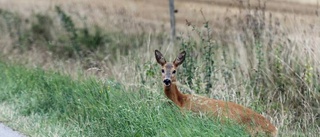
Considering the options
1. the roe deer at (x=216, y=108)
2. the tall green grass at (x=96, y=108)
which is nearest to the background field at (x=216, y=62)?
the tall green grass at (x=96, y=108)

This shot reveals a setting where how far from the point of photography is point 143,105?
1031 centimetres

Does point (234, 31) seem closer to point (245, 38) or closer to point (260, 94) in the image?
point (245, 38)

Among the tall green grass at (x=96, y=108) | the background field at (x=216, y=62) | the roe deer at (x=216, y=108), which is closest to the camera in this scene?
the tall green grass at (x=96, y=108)

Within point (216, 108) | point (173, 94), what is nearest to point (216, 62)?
point (173, 94)

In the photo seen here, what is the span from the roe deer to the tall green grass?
0.65 feet

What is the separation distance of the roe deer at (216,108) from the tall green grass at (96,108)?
198mm

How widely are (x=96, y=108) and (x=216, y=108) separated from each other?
1.57m

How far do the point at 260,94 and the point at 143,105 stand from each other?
2582mm

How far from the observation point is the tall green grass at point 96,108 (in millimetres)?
9477

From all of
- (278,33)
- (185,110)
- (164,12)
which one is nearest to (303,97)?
(278,33)

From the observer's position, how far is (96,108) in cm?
1078

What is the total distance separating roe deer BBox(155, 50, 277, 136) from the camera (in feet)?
31.9

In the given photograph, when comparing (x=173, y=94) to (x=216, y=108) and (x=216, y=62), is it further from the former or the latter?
(x=216, y=62)

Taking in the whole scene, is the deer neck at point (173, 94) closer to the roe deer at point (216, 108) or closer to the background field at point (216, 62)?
the roe deer at point (216, 108)
